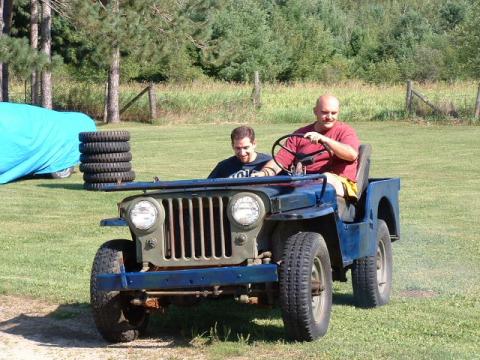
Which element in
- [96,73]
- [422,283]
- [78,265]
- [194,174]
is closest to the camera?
[422,283]

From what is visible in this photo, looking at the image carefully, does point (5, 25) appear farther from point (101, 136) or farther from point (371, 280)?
point (371, 280)

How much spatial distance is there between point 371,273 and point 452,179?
42.7 feet

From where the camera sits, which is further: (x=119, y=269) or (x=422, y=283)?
(x=422, y=283)

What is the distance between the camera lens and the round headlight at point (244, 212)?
6.92 metres

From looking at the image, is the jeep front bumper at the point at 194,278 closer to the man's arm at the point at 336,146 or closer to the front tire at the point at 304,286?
the front tire at the point at 304,286

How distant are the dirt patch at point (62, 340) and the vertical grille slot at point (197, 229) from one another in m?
0.65

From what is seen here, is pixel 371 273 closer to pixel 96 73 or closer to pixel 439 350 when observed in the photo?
pixel 439 350

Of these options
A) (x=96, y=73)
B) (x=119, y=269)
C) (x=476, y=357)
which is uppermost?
(x=96, y=73)

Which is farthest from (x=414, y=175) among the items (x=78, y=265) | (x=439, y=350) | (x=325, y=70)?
(x=325, y=70)

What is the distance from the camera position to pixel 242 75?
72062 mm

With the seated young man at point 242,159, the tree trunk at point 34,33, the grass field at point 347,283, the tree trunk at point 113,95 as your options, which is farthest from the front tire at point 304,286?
the tree trunk at point 113,95

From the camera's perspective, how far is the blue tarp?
66.6ft

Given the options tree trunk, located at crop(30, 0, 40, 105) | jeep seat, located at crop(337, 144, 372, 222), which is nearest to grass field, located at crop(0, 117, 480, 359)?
jeep seat, located at crop(337, 144, 372, 222)

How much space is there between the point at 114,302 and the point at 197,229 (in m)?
0.78
